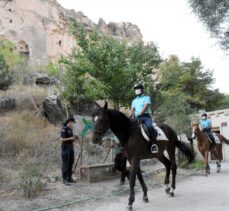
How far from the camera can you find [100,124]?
6965 mm

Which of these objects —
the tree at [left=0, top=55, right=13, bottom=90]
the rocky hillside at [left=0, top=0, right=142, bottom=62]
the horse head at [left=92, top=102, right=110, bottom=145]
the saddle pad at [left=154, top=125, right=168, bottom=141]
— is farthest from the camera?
the rocky hillside at [left=0, top=0, right=142, bottom=62]

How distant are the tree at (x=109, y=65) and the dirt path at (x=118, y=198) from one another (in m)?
4.23

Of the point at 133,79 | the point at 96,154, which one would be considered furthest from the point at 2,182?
the point at 133,79

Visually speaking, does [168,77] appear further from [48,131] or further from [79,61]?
[48,131]

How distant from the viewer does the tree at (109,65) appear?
1327 cm

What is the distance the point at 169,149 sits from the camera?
9352 mm

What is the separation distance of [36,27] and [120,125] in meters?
42.8

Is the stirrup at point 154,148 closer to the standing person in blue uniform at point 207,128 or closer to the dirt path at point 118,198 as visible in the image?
the dirt path at point 118,198

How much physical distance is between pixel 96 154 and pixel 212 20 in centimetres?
730

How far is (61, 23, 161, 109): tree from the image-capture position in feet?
43.5

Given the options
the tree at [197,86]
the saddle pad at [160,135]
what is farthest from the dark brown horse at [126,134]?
A: the tree at [197,86]

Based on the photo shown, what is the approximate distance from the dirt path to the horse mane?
157 cm

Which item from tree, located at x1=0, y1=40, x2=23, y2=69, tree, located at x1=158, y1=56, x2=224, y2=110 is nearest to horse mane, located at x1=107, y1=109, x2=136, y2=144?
tree, located at x1=0, y1=40, x2=23, y2=69

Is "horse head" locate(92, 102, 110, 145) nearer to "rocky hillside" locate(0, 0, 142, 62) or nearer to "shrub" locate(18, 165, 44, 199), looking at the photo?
"shrub" locate(18, 165, 44, 199)
